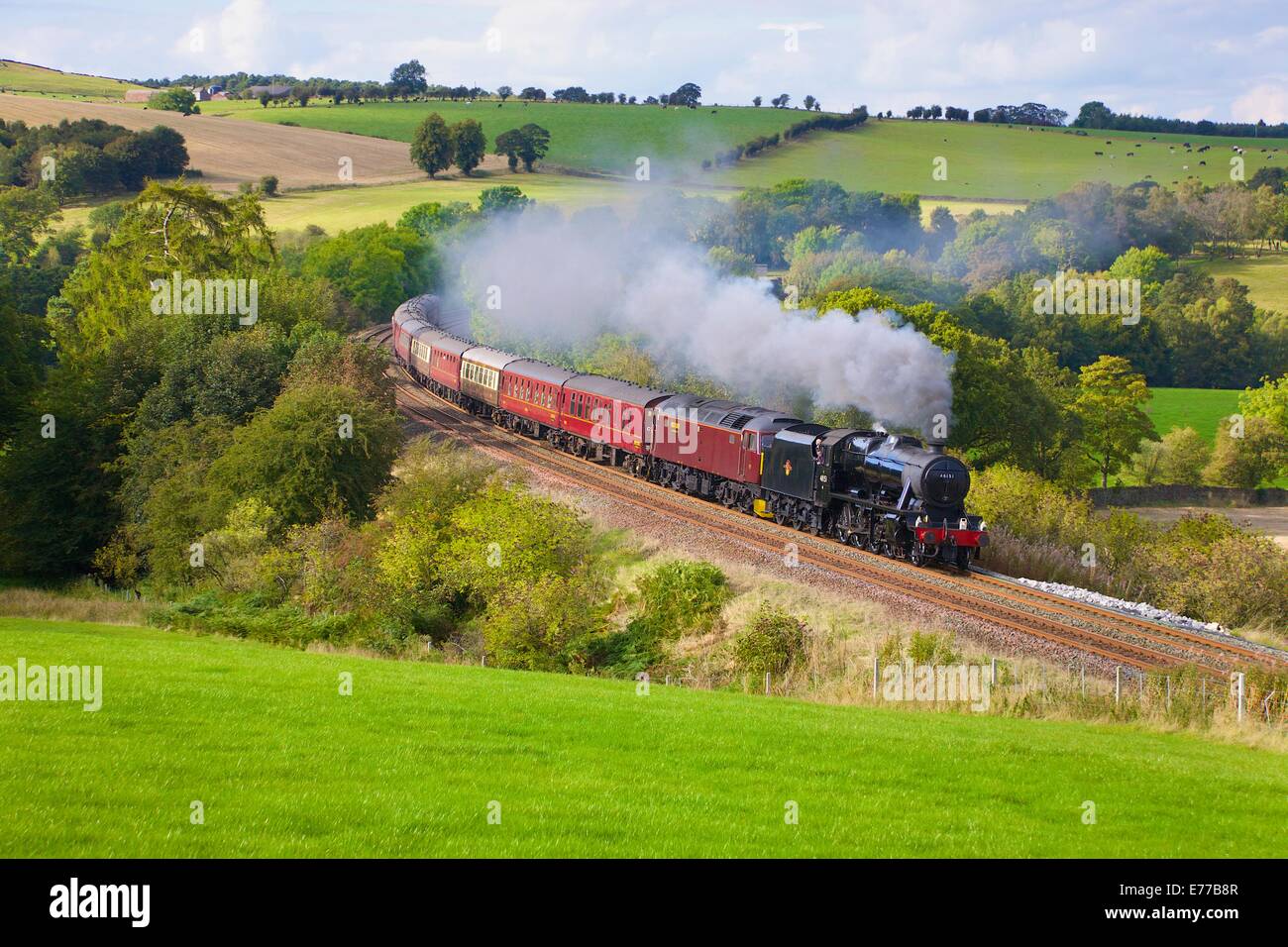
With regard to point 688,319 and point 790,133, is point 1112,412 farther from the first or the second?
point 790,133

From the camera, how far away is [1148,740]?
18625 mm

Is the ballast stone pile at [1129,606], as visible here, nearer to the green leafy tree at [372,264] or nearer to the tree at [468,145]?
the green leafy tree at [372,264]

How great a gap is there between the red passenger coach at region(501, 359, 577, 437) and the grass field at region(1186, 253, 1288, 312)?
9882 cm

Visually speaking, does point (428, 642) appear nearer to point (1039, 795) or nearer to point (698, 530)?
A: point (698, 530)

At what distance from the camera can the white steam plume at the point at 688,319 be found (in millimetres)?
37438

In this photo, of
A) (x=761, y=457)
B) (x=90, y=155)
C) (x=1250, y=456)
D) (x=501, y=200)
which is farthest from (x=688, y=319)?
(x=90, y=155)

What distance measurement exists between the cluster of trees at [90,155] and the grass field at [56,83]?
38612mm

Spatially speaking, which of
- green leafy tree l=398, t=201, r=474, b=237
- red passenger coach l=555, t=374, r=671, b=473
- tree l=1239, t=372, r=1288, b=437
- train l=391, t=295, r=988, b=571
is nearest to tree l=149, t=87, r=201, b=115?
green leafy tree l=398, t=201, r=474, b=237

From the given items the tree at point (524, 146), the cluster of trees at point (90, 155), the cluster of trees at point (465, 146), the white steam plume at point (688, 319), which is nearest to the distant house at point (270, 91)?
the cluster of trees at point (465, 146)

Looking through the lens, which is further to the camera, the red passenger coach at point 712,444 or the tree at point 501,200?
the tree at point 501,200

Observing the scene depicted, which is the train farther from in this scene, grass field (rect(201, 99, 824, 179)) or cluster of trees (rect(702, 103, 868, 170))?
cluster of trees (rect(702, 103, 868, 170))

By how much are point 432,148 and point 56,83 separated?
6984 cm

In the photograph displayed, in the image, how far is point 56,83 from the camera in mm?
173750

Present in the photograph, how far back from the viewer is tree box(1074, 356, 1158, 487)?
266 ft
